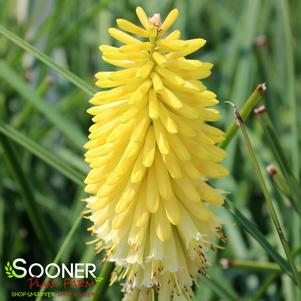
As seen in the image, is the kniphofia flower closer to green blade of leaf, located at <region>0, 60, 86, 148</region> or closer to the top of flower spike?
the top of flower spike

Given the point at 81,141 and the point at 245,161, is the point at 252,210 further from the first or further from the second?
the point at 81,141

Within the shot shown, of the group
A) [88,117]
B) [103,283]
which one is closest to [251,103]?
[103,283]

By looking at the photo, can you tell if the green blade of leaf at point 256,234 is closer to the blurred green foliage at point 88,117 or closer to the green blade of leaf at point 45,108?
the blurred green foliage at point 88,117

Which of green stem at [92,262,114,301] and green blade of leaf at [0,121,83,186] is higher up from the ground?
green blade of leaf at [0,121,83,186]

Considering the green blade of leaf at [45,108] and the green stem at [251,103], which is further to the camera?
the green blade of leaf at [45,108]

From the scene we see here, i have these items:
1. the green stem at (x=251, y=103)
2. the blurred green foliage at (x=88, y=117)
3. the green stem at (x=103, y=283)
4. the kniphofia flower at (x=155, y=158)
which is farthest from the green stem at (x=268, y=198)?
the blurred green foliage at (x=88, y=117)

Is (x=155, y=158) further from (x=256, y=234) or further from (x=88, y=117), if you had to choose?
(x=88, y=117)

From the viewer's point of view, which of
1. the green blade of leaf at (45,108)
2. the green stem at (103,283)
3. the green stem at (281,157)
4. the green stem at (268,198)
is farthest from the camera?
the green blade of leaf at (45,108)

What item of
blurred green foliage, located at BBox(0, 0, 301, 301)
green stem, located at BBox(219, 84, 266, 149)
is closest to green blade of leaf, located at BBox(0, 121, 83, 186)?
blurred green foliage, located at BBox(0, 0, 301, 301)
